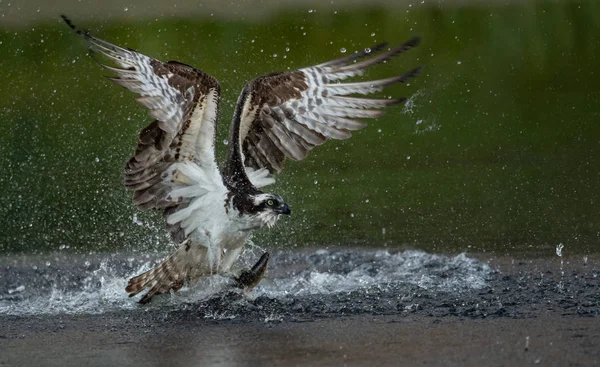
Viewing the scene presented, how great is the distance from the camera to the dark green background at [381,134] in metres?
9.92

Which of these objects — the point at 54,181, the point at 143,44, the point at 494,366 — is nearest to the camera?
the point at 494,366

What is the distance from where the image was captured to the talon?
7.67 metres

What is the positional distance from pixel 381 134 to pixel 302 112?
485 cm

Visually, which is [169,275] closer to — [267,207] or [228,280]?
[228,280]

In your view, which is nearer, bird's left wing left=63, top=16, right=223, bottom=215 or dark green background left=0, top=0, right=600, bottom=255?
bird's left wing left=63, top=16, right=223, bottom=215

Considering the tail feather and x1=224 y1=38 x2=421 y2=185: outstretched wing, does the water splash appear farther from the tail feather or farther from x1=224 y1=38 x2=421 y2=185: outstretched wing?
x1=224 y1=38 x2=421 y2=185: outstretched wing

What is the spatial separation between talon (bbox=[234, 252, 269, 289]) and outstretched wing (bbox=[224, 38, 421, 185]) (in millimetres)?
871

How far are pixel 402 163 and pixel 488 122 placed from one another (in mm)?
1802

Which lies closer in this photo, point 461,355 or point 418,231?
point 461,355

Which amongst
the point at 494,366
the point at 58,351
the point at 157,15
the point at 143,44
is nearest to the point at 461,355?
the point at 494,366

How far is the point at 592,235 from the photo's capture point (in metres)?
9.21

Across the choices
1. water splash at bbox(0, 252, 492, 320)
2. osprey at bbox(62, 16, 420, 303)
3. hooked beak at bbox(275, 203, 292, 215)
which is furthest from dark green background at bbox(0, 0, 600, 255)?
hooked beak at bbox(275, 203, 292, 215)

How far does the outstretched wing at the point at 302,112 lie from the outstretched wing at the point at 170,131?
2.45 ft

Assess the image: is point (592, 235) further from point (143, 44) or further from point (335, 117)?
point (143, 44)
